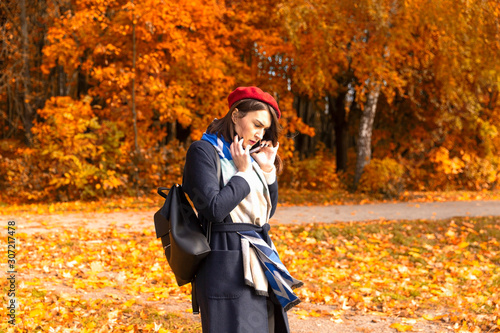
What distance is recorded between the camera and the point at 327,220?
416 inches

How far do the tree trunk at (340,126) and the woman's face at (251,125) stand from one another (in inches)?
737

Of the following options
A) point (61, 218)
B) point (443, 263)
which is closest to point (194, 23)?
point (61, 218)

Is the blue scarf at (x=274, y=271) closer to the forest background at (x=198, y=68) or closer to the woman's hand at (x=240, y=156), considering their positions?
the woman's hand at (x=240, y=156)

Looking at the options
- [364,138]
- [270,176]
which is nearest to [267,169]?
[270,176]

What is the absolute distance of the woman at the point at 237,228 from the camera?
8.21ft

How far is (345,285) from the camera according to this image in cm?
661

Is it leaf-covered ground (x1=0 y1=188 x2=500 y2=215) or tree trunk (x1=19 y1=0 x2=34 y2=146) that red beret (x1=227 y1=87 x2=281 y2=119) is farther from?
tree trunk (x1=19 y1=0 x2=34 y2=146)

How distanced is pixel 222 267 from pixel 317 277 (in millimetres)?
4617

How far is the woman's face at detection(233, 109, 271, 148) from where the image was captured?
269 centimetres

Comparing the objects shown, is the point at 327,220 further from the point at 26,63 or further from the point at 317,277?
the point at 26,63

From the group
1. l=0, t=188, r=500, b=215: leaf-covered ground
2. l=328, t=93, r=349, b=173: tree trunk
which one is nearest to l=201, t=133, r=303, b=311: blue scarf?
l=0, t=188, r=500, b=215: leaf-covered ground

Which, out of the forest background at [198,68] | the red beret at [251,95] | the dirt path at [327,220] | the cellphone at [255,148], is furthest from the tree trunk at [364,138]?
the red beret at [251,95]

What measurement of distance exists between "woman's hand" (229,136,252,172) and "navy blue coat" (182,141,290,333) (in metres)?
0.09

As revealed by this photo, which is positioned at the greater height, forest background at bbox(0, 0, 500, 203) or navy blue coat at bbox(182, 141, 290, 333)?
forest background at bbox(0, 0, 500, 203)
